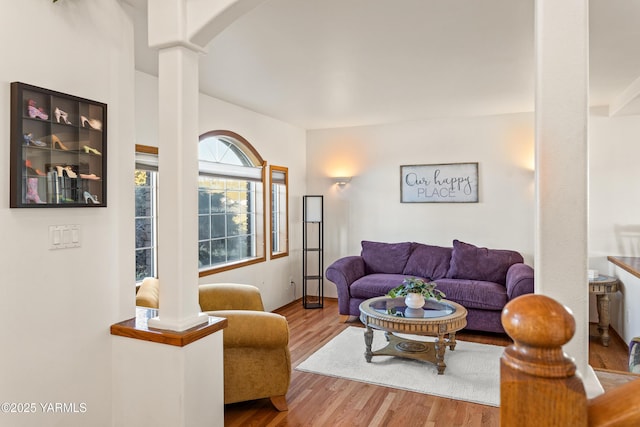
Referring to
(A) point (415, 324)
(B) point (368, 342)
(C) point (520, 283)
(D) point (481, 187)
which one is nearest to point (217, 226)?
(B) point (368, 342)

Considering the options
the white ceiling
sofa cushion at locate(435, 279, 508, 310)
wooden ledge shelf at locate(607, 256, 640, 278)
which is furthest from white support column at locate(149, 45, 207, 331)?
wooden ledge shelf at locate(607, 256, 640, 278)

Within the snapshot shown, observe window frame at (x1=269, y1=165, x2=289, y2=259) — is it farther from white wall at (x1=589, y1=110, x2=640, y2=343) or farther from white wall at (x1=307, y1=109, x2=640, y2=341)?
white wall at (x1=589, y1=110, x2=640, y2=343)

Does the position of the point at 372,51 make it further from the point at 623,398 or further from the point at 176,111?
the point at 623,398

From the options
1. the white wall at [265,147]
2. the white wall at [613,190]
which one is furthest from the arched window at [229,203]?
the white wall at [613,190]

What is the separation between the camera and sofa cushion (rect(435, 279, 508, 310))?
14.2 ft

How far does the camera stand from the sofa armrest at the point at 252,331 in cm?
265

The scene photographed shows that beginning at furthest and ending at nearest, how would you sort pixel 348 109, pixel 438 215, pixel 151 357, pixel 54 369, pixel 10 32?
pixel 438 215 < pixel 348 109 < pixel 151 357 < pixel 54 369 < pixel 10 32

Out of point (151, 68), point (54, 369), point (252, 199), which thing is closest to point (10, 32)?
point (54, 369)

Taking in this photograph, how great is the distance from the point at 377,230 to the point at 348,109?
183cm

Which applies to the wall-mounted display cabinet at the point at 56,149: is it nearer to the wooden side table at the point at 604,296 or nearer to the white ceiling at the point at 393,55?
the white ceiling at the point at 393,55

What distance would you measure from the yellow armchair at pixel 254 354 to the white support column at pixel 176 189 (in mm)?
590

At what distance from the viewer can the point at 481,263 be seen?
15.8 ft

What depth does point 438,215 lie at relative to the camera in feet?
18.2

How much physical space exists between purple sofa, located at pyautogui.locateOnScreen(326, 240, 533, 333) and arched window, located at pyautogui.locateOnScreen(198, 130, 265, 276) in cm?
111
